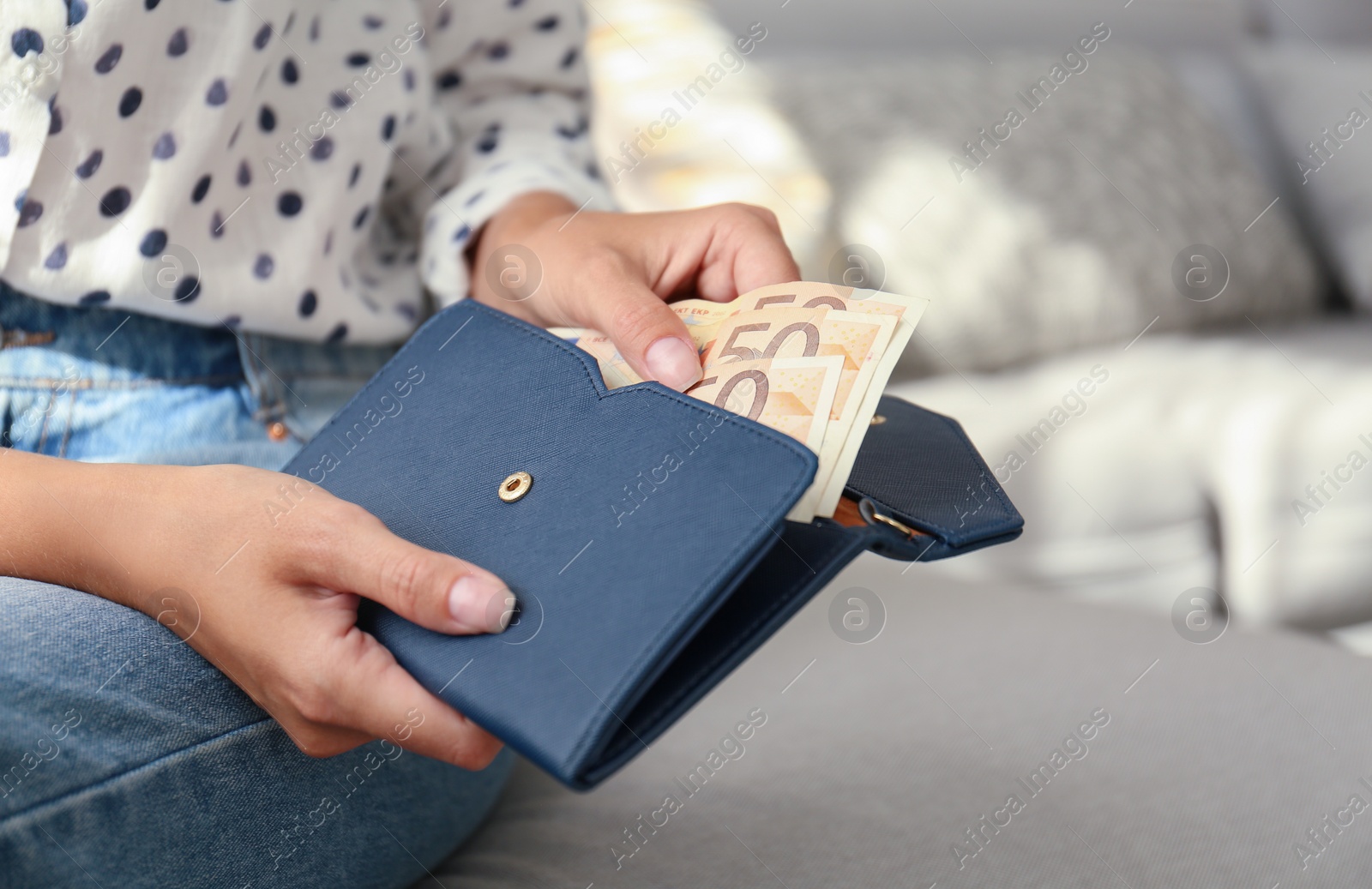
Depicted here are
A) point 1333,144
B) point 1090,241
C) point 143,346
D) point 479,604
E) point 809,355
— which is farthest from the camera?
point 1333,144

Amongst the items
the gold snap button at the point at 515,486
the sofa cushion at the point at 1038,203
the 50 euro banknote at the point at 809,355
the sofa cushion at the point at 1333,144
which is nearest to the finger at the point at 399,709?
the gold snap button at the point at 515,486

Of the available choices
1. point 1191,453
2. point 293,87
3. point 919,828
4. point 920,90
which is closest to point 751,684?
point 919,828

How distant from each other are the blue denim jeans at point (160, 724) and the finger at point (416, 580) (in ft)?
0.42

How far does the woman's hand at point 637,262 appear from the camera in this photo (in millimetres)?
630

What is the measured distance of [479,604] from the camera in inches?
17.6

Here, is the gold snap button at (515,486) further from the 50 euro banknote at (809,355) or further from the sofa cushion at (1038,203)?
the sofa cushion at (1038,203)

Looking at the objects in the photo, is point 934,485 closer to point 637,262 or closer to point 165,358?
point 637,262

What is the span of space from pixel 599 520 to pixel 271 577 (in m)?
0.18

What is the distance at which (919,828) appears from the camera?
674 mm

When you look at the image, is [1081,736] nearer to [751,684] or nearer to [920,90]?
[751,684]

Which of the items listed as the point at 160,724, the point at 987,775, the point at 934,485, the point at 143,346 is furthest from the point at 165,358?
the point at 987,775

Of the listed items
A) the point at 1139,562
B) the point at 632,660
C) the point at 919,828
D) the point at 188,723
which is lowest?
the point at 1139,562

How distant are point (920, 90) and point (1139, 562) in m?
0.89

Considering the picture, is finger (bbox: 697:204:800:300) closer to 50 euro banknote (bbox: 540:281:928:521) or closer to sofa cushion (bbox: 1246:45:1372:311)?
50 euro banknote (bbox: 540:281:928:521)
